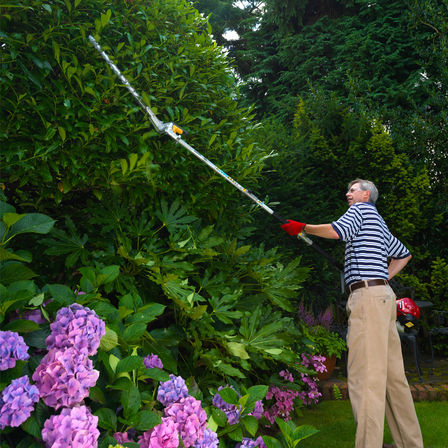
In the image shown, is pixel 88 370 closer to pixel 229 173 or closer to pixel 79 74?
pixel 79 74

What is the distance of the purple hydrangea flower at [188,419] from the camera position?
1569 mm

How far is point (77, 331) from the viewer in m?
1.37

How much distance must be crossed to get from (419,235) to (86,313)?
668cm

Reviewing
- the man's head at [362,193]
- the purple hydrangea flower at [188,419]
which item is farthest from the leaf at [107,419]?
the man's head at [362,193]

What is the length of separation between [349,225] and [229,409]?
6.30 ft

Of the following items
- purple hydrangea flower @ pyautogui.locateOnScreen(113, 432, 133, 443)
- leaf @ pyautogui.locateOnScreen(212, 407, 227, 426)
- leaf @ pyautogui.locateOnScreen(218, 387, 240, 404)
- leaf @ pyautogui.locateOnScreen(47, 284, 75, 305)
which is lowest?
leaf @ pyautogui.locateOnScreen(212, 407, 227, 426)

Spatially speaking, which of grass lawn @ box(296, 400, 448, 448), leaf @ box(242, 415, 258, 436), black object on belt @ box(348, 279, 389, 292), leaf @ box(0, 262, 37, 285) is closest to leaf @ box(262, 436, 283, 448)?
leaf @ box(242, 415, 258, 436)

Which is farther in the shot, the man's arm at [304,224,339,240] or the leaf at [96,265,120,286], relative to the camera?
the man's arm at [304,224,339,240]

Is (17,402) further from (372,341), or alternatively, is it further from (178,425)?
(372,341)

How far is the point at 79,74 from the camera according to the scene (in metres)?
2.20

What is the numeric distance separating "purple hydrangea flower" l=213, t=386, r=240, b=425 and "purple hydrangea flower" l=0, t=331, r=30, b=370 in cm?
96

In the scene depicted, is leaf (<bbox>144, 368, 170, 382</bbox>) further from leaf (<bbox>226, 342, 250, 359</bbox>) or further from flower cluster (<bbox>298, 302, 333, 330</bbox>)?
flower cluster (<bbox>298, 302, 333, 330</bbox>)

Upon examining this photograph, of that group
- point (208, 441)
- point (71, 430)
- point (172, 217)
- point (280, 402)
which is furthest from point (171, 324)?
point (280, 402)

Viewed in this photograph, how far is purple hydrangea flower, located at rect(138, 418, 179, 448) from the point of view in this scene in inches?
58.4
